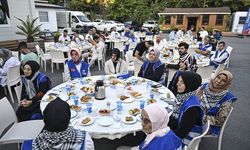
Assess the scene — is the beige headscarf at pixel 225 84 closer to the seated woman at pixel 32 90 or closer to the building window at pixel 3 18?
the seated woman at pixel 32 90

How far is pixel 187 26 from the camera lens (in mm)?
24078

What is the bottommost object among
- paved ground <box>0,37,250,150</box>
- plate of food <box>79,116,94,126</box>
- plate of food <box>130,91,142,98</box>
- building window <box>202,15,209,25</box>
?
paved ground <box>0,37,250,150</box>

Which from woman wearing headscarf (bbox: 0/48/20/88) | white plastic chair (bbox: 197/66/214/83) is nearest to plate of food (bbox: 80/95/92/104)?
woman wearing headscarf (bbox: 0/48/20/88)

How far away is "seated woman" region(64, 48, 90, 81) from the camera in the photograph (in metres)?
3.84

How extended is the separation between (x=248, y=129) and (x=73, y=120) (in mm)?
3281

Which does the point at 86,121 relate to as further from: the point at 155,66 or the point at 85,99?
the point at 155,66

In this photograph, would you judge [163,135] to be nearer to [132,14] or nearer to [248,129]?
[248,129]

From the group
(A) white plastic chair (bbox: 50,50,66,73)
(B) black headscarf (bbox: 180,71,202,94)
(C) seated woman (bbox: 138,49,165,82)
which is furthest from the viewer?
(A) white plastic chair (bbox: 50,50,66,73)

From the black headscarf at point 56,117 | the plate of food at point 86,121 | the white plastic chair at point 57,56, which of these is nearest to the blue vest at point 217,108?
the plate of food at point 86,121

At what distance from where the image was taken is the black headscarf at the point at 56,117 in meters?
1.39

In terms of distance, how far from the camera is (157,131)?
1588mm

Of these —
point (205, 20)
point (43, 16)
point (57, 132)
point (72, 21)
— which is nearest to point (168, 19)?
point (205, 20)

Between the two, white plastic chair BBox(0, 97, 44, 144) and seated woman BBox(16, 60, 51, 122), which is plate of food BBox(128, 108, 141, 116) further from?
seated woman BBox(16, 60, 51, 122)

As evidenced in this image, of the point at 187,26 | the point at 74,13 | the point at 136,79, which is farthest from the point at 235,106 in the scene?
the point at 187,26
